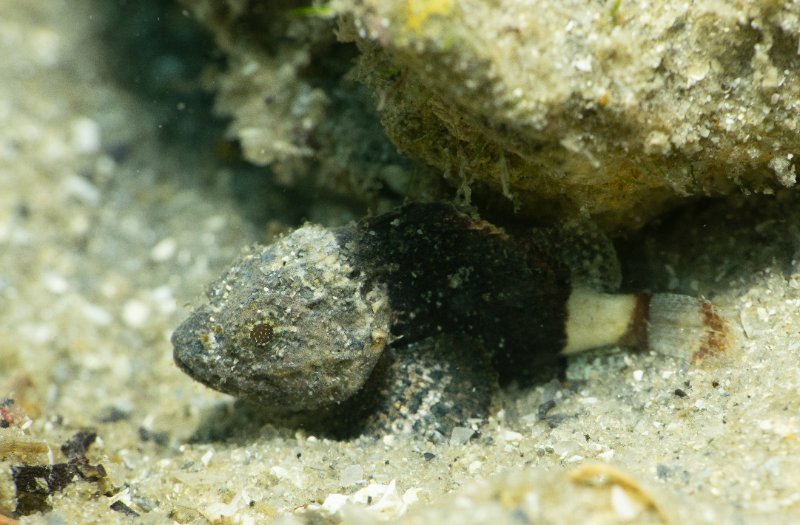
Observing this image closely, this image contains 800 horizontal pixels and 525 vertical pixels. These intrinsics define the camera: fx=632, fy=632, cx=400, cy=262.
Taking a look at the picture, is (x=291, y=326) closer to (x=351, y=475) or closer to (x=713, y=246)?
(x=351, y=475)

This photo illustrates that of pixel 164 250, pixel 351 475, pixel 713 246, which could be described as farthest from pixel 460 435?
pixel 164 250

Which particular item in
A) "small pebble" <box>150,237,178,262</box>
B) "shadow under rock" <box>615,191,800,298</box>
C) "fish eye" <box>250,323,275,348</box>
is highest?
"shadow under rock" <box>615,191,800,298</box>

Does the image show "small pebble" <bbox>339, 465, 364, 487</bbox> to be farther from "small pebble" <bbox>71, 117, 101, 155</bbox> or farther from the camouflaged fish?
"small pebble" <bbox>71, 117, 101, 155</bbox>

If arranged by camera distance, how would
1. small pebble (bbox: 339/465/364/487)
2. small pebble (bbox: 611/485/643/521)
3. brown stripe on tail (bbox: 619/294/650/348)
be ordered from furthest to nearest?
brown stripe on tail (bbox: 619/294/650/348), small pebble (bbox: 339/465/364/487), small pebble (bbox: 611/485/643/521)

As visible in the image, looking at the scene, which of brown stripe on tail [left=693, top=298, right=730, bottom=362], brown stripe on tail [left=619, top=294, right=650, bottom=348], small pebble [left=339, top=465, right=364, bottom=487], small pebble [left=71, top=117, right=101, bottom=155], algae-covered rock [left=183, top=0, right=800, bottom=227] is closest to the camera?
algae-covered rock [left=183, top=0, right=800, bottom=227]

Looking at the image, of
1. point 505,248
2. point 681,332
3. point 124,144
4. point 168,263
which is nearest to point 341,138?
point 505,248

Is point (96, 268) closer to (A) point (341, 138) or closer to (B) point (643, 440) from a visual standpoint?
(A) point (341, 138)

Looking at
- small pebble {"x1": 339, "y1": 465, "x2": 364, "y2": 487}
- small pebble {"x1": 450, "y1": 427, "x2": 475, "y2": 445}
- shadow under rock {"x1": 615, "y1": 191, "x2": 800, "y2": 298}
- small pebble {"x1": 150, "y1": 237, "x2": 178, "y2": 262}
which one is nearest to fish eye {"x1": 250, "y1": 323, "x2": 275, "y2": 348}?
small pebble {"x1": 339, "y1": 465, "x2": 364, "y2": 487}
